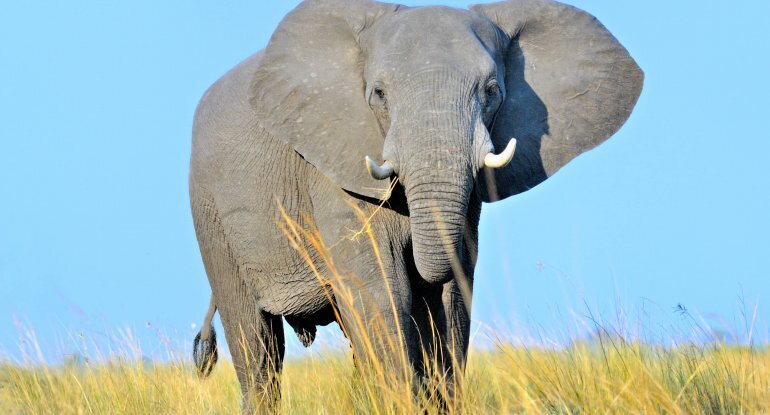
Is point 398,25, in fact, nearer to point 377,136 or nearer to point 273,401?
point 377,136

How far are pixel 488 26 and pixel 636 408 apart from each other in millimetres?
2529

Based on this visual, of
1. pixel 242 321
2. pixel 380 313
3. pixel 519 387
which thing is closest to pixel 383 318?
pixel 380 313

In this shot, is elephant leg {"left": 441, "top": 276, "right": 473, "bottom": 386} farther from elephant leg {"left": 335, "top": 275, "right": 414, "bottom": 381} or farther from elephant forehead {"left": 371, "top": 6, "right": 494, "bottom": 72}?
elephant forehead {"left": 371, "top": 6, "right": 494, "bottom": 72}

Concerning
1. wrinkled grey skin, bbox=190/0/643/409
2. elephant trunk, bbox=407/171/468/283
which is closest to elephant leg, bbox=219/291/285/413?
wrinkled grey skin, bbox=190/0/643/409

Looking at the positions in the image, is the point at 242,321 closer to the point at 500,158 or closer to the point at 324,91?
the point at 324,91

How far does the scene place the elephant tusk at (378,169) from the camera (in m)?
5.62

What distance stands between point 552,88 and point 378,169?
54.8 inches

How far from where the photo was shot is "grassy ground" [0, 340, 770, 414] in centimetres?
477

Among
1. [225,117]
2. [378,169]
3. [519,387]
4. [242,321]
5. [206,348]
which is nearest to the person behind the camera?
[519,387]

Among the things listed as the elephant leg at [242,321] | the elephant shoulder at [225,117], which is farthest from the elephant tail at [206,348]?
the elephant shoulder at [225,117]

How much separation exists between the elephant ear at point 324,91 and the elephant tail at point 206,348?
2865 mm

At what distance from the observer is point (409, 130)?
5609 mm

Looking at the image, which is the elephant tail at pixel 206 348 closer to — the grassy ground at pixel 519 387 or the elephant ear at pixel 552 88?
the grassy ground at pixel 519 387

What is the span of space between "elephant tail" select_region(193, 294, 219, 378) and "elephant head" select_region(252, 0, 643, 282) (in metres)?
2.87
